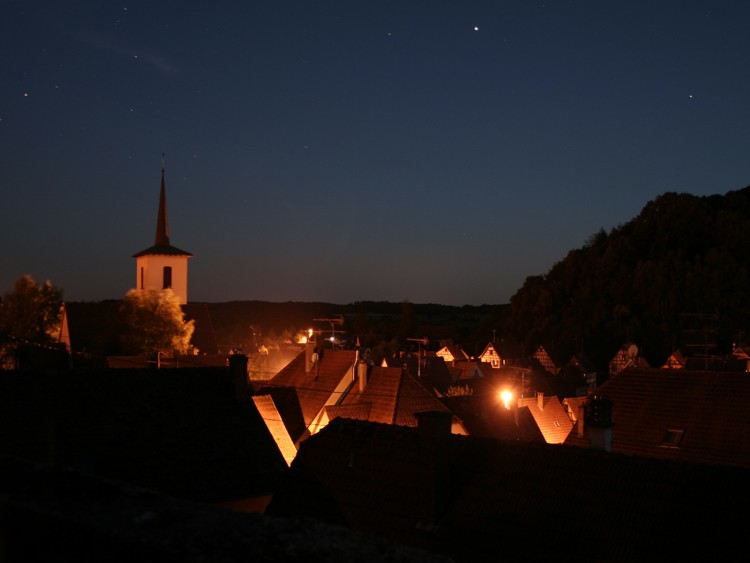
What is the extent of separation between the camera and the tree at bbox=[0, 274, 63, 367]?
1791 inches

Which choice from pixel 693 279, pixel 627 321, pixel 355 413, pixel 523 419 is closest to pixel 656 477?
pixel 355 413

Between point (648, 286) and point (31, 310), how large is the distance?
85.5m

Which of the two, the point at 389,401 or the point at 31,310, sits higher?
the point at 31,310

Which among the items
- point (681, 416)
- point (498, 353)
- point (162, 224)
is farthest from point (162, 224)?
point (681, 416)

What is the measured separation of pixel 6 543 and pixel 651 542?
9555 millimetres

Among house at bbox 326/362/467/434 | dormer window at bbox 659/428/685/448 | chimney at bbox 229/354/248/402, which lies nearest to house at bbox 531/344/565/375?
house at bbox 326/362/467/434

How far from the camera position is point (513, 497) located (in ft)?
Answer: 38.3

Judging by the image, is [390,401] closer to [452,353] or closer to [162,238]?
[162,238]

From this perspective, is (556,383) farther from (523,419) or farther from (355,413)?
(355,413)

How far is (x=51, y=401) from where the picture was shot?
618 inches

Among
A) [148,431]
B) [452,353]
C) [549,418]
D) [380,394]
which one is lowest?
[452,353]

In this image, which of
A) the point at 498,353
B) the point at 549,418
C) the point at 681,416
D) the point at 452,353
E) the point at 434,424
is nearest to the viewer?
the point at 434,424

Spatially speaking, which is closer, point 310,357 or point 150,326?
point 310,357

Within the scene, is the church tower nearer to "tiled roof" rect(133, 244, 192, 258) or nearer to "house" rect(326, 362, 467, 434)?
"tiled roof" rect(133, 244, 192, 258)
